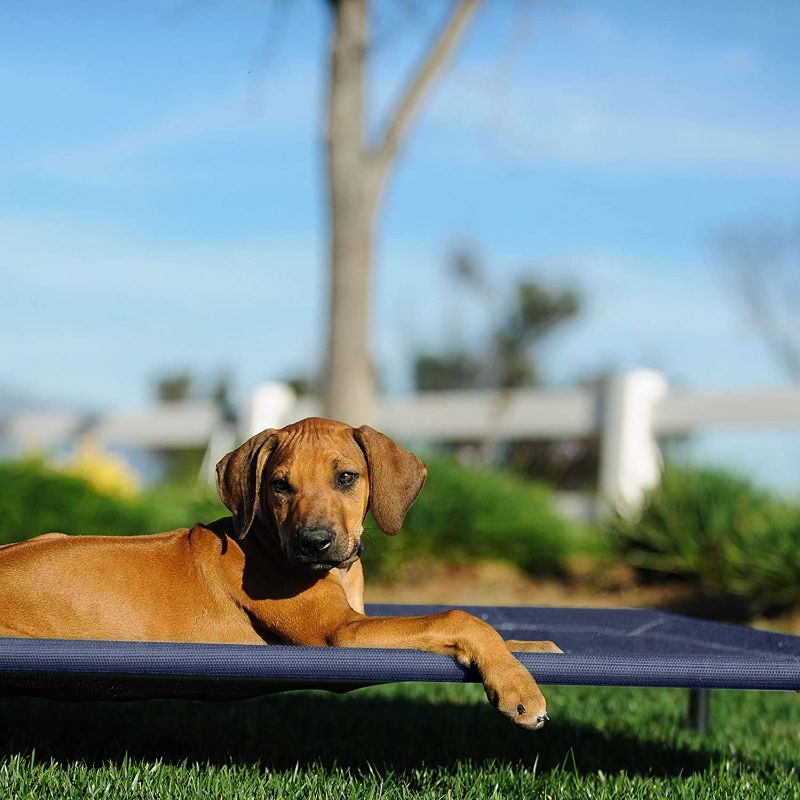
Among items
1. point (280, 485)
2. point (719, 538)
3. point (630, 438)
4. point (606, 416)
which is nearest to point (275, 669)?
point (280, 485)

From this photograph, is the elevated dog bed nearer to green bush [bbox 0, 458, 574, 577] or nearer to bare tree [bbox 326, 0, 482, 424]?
green bush [bbox 0, 458, 574, 577]

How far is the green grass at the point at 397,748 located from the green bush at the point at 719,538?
91.5 inches

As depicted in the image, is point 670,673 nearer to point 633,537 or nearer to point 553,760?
point 553,760

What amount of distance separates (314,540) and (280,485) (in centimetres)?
29

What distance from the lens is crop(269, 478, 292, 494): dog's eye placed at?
3.87m

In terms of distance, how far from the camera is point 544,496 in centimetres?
1117

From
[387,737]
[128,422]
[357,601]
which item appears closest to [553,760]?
[387,737]

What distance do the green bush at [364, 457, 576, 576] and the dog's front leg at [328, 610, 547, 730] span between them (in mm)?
6202

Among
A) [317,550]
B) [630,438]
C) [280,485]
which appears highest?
[280,485]

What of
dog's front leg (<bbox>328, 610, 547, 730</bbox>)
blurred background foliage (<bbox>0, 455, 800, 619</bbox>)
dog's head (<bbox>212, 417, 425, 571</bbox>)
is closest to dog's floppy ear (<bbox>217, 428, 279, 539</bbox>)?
dog's head (<bbox>212, 417, 425, 571</bbox>)

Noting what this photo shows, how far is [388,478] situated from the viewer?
4.03 meters

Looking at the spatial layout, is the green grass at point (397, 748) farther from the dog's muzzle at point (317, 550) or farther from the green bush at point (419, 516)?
the green bush at point (419, 516)

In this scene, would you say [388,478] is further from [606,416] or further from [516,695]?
[606,416]

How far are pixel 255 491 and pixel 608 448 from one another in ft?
25.8
